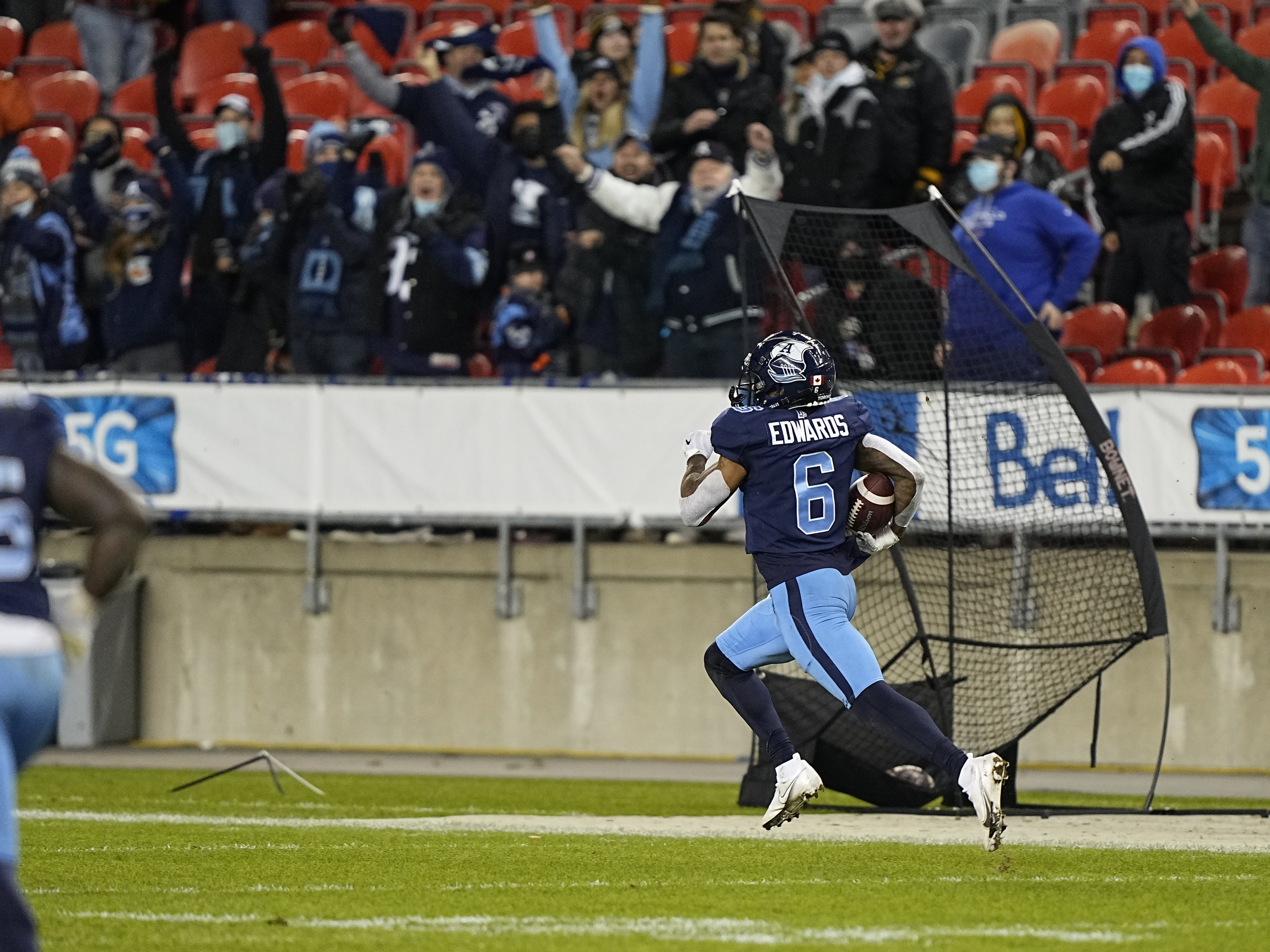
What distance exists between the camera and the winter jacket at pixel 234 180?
1287 centimetres

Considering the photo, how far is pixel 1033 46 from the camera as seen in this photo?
15.1m

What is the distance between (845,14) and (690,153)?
13.2 feet

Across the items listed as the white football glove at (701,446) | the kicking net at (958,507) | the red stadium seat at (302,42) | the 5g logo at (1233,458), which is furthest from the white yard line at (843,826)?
the red stadium seat at (302,42)

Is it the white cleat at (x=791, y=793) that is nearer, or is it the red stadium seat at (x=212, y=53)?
the white cleat at (x=791, y=793)

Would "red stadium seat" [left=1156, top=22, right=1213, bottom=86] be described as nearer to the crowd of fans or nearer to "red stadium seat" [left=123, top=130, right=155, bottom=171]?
the crowd of fans

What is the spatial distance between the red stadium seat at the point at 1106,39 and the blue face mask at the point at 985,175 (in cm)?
413

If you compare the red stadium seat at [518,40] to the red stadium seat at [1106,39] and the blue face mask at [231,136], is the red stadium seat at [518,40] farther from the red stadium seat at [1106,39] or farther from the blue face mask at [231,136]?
the red stadium seat at [1106,39]

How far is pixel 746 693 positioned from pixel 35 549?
3.82 metres

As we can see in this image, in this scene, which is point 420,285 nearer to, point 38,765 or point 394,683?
point 394,683

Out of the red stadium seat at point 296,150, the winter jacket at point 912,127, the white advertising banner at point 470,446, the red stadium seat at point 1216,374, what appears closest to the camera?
the white advertising banner at point 470,446

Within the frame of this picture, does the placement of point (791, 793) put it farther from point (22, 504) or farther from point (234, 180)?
A: point (234, 180)

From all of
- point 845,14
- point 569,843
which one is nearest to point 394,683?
point 569,843

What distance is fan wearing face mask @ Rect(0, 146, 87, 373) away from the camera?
13.0 m

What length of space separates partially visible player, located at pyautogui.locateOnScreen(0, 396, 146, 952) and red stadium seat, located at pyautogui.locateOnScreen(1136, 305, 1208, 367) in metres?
8.66
